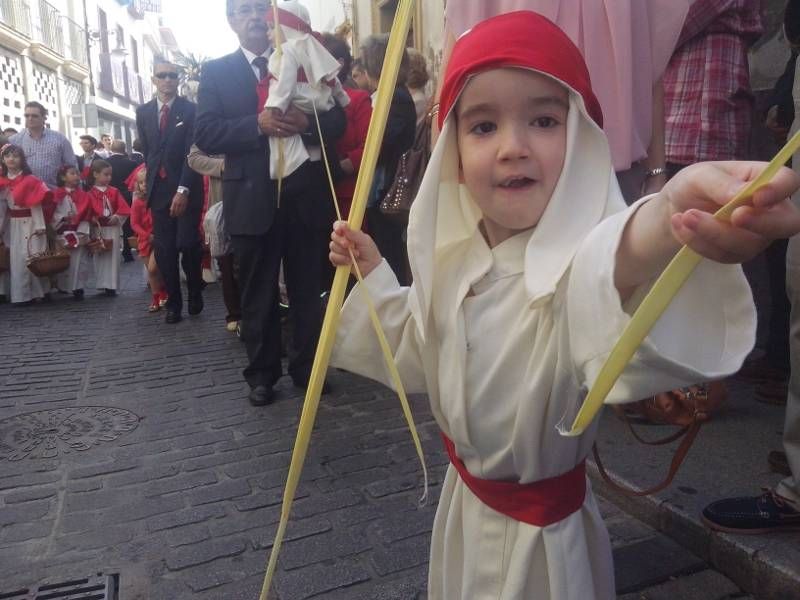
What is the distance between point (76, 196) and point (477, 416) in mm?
8887

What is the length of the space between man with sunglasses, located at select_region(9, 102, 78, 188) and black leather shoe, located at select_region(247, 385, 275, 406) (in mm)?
6211

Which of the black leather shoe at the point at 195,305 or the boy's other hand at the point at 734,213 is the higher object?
the boy's other hand at the point at 734,213

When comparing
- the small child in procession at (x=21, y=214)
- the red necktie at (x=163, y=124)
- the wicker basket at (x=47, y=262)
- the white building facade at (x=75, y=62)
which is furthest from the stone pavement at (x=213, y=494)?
the white building facade at (x=75, y=62)

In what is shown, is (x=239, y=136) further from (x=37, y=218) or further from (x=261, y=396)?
(x=37, y=218)

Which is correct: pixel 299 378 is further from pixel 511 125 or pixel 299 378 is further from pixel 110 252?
pixel 110 252

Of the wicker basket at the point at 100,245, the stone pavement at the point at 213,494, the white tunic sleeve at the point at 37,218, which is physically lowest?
Answer: the stone pavement at the point at 213,494

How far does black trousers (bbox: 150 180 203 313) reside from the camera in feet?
21.6

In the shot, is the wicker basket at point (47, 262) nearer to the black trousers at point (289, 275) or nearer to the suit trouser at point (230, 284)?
the suit trouser at point (230, 284)

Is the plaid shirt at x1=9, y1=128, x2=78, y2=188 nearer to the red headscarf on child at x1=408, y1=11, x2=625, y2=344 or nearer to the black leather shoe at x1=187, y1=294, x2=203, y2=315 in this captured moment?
the black leather shoe at x1=187, y1=294, x2=203, y2=315

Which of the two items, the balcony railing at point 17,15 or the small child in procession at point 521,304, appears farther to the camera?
the balcony railing at point 17,15

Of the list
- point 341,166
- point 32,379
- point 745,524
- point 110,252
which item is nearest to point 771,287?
point 745,524

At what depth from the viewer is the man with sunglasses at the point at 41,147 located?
29.2 feet

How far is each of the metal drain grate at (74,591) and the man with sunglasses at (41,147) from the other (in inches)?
303

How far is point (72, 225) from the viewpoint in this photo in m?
8.84
